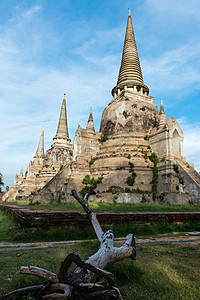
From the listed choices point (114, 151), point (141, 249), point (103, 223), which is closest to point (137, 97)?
point (114, 151)

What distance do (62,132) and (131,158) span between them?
15.2 metres

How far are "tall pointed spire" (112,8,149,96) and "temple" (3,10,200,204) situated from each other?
0.35ft

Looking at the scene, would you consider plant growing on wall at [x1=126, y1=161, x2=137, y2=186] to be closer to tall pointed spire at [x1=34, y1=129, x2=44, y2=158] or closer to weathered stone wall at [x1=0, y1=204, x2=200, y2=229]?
weathered stone wall at [x1=0, y1=204, x2=200, y2=229]

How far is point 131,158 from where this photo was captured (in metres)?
16.1

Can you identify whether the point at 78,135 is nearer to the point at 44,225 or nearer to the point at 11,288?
the point at 44,225

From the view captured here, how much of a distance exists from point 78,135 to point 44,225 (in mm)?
13556

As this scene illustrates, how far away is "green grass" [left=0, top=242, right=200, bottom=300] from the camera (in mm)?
2332

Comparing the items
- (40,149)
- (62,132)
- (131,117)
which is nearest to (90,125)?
(131,117)

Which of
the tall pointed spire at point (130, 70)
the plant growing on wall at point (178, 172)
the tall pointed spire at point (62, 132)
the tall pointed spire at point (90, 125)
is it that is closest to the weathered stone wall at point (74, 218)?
the plant growing on wall at point (178, 172)

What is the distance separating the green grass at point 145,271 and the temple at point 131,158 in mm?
9671

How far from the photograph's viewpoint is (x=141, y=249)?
4168mm

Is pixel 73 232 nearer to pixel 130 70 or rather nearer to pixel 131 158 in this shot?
pixel 131 158

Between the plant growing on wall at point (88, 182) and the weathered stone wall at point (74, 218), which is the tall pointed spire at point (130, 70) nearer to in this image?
the plant growing on wall at point (88, 182)

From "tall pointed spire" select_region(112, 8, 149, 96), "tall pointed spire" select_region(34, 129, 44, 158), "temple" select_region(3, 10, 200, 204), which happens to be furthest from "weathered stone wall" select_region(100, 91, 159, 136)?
"tall pointed spire" select_region(34, 129, 44, 158)
